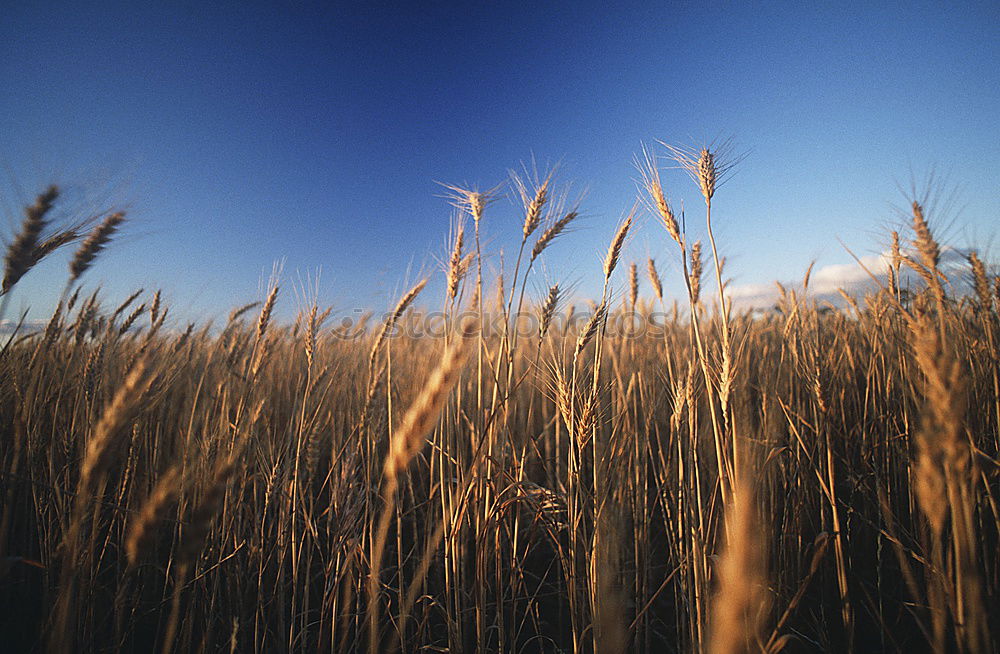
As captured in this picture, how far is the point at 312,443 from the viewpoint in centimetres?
154

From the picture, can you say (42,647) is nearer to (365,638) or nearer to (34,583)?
(34,583)

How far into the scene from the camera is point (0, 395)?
179cm

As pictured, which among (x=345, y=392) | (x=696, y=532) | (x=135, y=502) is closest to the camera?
(x=696, y=532)

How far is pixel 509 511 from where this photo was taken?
4.95 feet

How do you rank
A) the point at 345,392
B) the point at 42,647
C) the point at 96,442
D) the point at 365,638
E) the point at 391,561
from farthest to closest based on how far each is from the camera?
the point at 345,392
the point at 391,561
the point at 365,638
the point at 42,647
the point at 96,442

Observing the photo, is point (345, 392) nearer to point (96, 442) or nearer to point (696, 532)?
point (96, 442)

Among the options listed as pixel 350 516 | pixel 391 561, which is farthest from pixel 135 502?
pixel 350 516

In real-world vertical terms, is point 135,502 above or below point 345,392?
below

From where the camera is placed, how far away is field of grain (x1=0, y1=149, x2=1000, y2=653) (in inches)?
31.8

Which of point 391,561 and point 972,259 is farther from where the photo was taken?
point 972,259

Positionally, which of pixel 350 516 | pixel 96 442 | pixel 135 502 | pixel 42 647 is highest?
pixel 96 442

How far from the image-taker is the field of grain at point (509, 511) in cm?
81

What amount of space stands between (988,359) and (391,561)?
10.3ft

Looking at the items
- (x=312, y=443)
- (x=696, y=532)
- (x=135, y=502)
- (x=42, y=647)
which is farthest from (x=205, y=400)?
(x=696, y=532)
